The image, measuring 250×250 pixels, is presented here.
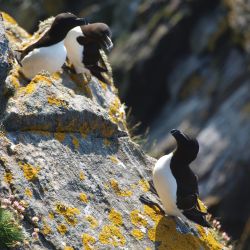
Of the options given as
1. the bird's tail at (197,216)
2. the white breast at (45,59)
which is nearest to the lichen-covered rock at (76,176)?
the bird's tail at (197,216)

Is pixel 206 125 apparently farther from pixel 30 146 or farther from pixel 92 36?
pixel 30 146

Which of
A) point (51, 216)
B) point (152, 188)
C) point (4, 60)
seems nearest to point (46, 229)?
point (51, 216)

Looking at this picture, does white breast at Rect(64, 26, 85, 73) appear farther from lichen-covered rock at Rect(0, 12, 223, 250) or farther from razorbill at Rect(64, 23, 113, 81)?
lichen-covered rock at Rect(0, 12, 223, 250)

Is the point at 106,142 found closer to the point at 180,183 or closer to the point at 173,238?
the point at 180,183

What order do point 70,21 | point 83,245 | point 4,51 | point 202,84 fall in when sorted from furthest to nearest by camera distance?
point 202,84, point 70,21, point 4,51, point 83,245

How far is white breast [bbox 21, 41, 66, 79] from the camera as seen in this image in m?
8.51

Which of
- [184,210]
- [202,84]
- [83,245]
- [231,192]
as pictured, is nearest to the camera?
[83,245]

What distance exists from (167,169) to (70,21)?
2.47m

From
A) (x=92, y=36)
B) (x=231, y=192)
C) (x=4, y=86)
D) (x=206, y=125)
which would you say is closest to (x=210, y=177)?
(x=231, y=192)

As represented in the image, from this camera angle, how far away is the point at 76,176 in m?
6.83

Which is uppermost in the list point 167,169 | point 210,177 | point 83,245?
point 167,169

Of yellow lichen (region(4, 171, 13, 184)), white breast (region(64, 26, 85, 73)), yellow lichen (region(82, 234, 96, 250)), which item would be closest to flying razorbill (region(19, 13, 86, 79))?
white breast (region(64, 26, 85, 73))

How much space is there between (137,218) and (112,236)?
51 cm

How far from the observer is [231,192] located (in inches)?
590
